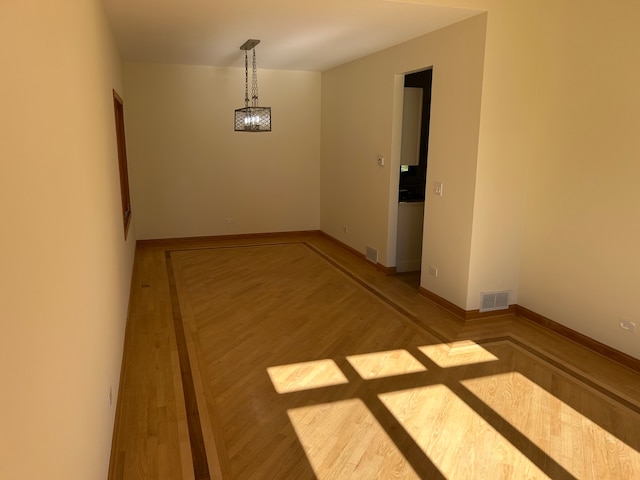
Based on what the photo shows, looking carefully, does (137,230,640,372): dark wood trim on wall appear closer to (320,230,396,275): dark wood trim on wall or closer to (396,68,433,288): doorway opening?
(320,230,396,275): dark wood trim on wall

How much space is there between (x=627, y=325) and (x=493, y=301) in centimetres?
115

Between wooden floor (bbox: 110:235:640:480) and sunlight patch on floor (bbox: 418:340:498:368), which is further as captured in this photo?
sunlight patch on floor (bbox: 418:340:498:368)

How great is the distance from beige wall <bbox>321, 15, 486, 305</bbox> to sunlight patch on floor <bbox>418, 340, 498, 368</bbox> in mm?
665

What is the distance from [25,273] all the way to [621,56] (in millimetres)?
4027

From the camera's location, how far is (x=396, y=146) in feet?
18.3

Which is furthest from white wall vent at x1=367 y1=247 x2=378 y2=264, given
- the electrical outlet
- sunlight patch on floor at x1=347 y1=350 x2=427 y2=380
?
the electrical outlet

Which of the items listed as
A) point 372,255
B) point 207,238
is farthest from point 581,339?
point 207,238

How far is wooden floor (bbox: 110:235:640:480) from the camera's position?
8.28 feet

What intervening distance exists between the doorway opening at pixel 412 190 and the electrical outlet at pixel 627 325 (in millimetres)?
2162

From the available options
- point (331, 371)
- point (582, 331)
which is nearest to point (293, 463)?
point (331, 371)

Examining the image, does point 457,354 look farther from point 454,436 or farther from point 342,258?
point 342,258

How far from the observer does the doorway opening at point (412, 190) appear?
5625 mm

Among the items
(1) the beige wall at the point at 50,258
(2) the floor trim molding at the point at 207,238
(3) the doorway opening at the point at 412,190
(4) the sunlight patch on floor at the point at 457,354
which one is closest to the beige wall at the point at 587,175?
(4) the sunlight patch on floor at the point at 457,354

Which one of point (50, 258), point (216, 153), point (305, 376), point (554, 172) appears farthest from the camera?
point (216, 153)
